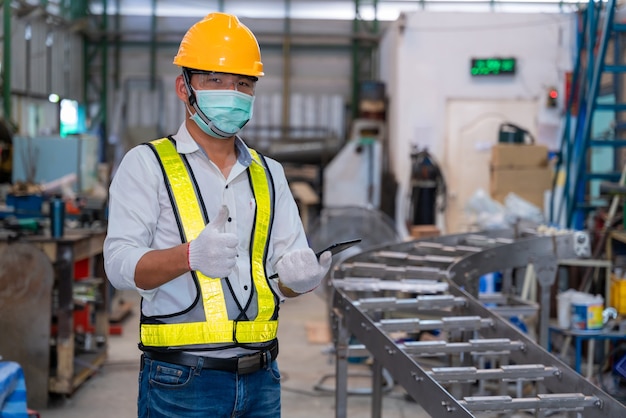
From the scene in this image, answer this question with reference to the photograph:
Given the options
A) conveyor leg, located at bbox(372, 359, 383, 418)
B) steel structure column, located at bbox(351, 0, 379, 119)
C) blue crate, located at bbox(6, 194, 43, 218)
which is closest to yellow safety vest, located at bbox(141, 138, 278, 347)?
conveyor leg, located at bbox(372, 359, 383, 418)

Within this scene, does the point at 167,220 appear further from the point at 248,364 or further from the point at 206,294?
the point at 248,364

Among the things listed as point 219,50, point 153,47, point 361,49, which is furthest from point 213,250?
point 153,47

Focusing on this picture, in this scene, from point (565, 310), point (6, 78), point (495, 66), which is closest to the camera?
point (565, 310)

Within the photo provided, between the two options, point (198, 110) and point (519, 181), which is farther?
point (519, 181)

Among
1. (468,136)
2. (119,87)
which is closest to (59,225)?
(468,136)

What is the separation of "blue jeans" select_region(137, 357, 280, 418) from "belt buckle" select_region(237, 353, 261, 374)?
2cm

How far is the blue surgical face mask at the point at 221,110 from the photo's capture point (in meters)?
2.09

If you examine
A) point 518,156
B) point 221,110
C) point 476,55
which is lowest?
point 518,156

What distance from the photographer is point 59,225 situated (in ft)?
16.1

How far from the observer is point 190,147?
2.13 metres

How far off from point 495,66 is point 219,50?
844cm

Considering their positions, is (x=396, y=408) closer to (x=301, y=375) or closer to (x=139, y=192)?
(x=301, y=375)

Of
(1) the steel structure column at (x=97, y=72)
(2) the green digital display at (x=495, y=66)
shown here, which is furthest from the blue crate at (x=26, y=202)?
(1) the steel structure column at (x=97, y=72)

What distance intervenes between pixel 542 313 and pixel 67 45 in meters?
9.63
